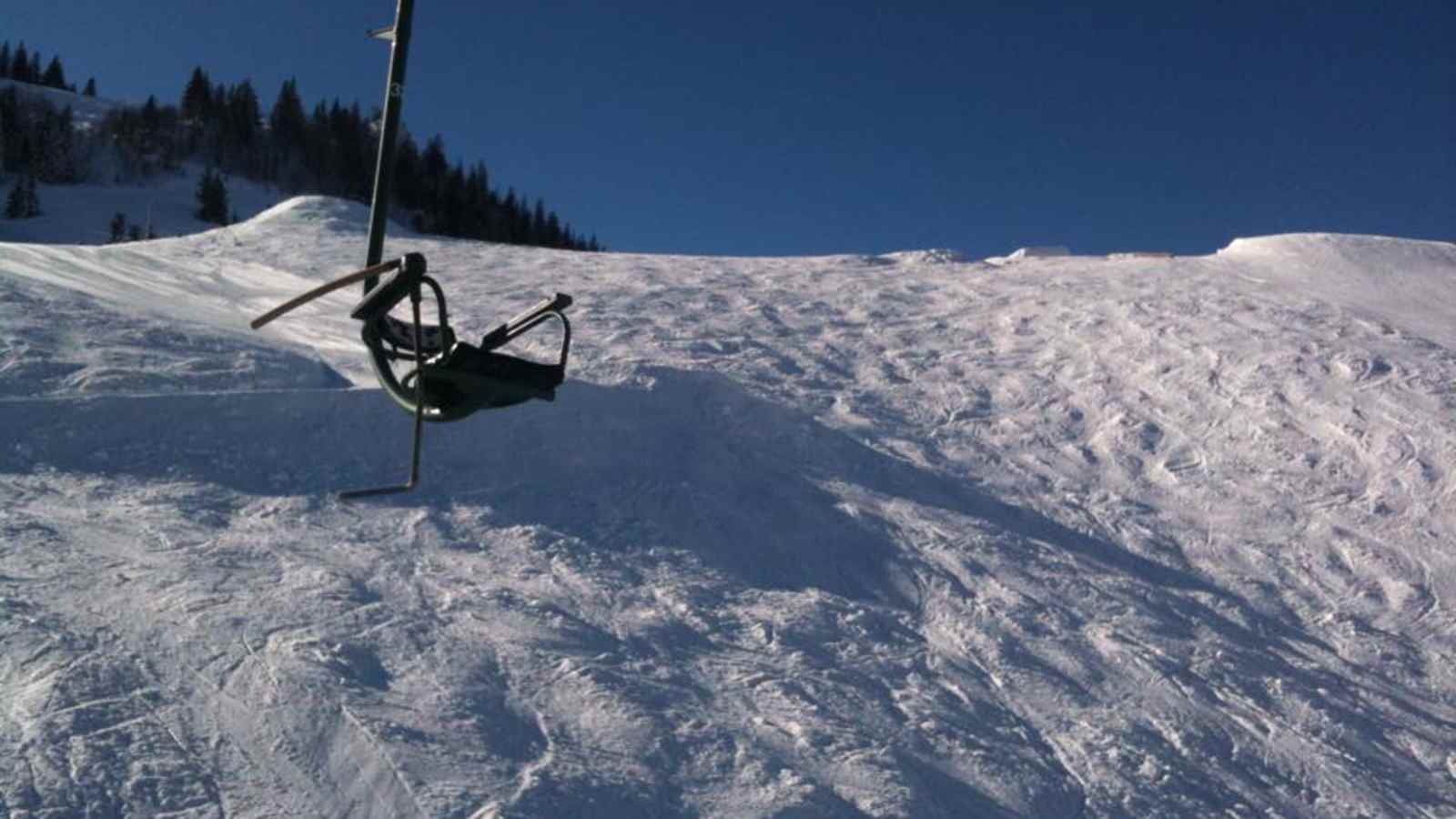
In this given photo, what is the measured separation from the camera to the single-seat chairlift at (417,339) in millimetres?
2441

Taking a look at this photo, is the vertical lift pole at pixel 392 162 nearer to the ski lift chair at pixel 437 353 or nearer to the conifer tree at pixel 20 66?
the ski lift chair at pixel 437 353

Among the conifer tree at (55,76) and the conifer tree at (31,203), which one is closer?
the conifer tree at (31,203)

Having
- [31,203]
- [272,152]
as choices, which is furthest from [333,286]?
[272,152]

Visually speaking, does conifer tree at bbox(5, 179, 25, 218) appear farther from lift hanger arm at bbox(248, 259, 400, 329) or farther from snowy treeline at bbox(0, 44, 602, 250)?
lift hanger arm at bbox(248, 259, 400, 329)

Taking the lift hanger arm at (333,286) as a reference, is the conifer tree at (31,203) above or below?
below

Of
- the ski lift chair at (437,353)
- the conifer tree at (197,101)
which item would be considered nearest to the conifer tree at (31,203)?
the conifer tree at (197,101)

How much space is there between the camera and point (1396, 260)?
715 inches

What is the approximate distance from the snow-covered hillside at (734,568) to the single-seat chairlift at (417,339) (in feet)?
11.8

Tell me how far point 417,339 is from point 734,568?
21.7 ft

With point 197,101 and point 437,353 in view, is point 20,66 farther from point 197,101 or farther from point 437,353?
point 437,353

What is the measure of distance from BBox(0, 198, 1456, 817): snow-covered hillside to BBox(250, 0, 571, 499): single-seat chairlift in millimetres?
3611

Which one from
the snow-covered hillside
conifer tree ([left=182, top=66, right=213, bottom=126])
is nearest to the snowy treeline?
conifer tree ([left=182, top=66, right=213, bottom=126])

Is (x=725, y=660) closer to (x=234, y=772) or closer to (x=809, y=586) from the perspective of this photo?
(x=809, y=586)

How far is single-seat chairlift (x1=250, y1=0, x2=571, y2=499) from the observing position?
96.1 inches
